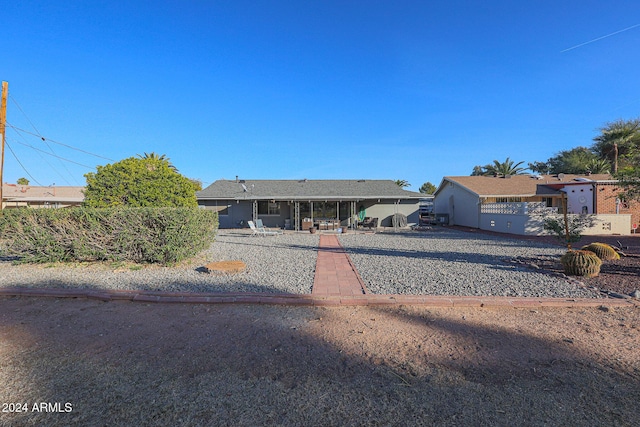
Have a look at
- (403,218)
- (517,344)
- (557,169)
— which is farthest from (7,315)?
(557,169)

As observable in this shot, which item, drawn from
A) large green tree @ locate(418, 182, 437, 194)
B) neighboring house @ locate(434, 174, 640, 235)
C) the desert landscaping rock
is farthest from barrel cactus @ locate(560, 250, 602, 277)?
large green tree @ locate(418, 182, 437, 194)

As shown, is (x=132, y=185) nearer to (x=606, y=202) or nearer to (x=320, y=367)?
(x=320, y=367)

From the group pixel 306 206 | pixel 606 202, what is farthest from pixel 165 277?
pixel 606 202

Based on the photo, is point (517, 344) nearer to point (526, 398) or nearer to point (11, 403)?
point (526, 398)

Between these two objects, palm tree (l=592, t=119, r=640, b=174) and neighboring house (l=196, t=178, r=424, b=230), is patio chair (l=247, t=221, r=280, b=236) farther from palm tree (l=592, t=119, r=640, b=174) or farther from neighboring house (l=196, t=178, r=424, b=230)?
palm tree (l=592, t=119, r=640, b=174)

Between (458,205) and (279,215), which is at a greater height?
(458,205)

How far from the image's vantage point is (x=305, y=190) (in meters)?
22.8

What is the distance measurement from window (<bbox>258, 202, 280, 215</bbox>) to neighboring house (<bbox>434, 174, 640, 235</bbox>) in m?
13.6

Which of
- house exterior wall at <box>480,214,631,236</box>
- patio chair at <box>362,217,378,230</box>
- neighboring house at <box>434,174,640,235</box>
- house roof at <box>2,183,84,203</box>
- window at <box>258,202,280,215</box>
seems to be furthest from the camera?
house roof at <box>2,183,84,203</box>

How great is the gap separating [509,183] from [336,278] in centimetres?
2315

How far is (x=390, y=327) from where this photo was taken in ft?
12.5

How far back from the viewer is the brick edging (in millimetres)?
4641

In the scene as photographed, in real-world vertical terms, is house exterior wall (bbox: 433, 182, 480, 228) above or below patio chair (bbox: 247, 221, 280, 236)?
above

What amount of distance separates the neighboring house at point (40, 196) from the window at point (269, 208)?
15642 millimetres
